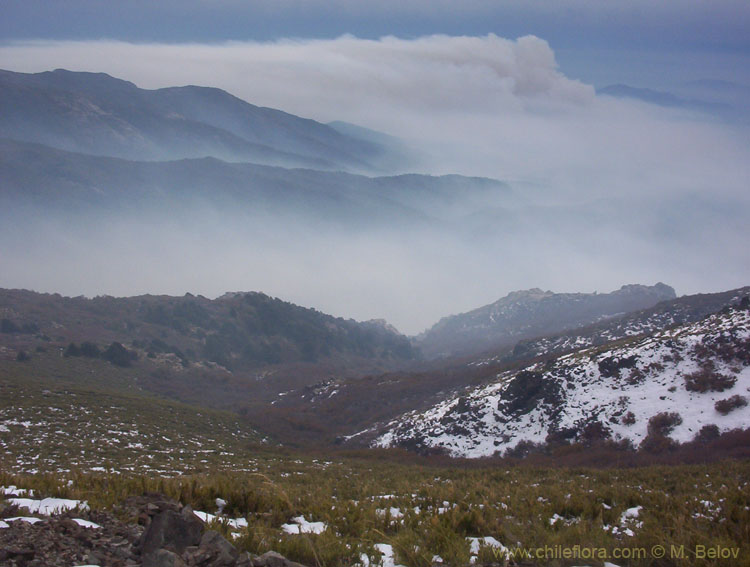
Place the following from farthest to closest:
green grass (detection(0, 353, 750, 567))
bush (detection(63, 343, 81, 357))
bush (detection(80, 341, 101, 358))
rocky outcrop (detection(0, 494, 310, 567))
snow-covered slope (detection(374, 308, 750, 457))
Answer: bush (detection(80, 341, 101, 358)), bush (detection(63, 343, 81, 357)), snow-covered slope (detection(374, 308, 750, 457)), green grass (detection(0, 353, 750, 567)), rocky outcrop (detection(0, 494, 310, 567))

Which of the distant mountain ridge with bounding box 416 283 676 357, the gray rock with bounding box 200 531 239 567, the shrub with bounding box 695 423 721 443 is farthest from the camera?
the distant mountain ridge with bounding box 416 283 676 357

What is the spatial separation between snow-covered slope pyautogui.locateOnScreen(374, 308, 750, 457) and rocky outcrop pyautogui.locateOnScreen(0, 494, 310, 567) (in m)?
29.1

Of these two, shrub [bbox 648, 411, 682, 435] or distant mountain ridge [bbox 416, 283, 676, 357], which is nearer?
shrub [bbox 648, 411, 682, 435]

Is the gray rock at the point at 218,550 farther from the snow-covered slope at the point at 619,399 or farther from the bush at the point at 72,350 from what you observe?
the bush at the point at 72,350

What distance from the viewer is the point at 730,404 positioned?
27594 millimetres

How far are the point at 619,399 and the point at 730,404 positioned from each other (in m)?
6.70

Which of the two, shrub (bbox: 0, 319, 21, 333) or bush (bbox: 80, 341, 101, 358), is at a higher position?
shrub (bbox: 0, 319, 21, 333)

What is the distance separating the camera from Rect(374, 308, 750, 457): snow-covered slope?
28781 millimetres

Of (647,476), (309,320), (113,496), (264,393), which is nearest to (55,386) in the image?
(113,496)

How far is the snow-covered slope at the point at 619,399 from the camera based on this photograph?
28.8m

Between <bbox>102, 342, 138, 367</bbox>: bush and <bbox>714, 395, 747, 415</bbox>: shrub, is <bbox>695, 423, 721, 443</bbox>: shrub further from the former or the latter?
<bbox>102, 342, 138, 367</bbox>: bush

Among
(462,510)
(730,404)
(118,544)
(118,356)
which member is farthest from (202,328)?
(118,544)

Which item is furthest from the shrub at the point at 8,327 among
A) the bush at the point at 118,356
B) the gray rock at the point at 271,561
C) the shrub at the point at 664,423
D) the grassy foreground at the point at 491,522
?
the gray rock at the point at 271,561

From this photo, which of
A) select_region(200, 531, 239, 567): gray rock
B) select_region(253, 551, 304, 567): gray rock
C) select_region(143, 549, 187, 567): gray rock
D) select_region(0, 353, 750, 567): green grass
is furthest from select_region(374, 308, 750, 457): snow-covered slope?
select_region(143, 549, 187, 567): gray rock
